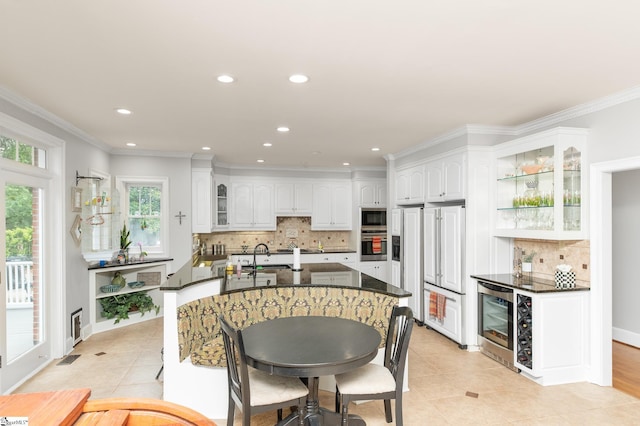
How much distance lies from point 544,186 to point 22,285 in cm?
523

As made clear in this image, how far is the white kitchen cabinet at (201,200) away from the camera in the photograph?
6414 mm

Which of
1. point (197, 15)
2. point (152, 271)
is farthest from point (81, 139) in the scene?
point (197, 15)

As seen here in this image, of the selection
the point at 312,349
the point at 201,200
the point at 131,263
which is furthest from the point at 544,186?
the point at 131,263

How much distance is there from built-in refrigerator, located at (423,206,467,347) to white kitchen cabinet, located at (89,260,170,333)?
156 inches

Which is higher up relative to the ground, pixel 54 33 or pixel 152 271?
pixel 54 33

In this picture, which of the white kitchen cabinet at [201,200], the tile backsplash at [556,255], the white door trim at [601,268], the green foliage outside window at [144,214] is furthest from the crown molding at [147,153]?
the white door trim at [601,268]

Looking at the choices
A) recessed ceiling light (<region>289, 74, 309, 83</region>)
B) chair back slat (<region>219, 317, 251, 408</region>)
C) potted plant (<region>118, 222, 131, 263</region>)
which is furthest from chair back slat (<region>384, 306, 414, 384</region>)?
potted plant (<region>118, 222, 131, 263</region>)

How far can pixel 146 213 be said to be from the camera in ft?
20.3

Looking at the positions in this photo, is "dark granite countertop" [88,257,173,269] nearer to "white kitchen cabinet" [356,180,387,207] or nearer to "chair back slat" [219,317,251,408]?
"chair back slat" [219,317,251,408]

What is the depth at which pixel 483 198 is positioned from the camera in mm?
4531

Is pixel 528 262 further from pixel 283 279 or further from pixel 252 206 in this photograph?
pixel 252 206

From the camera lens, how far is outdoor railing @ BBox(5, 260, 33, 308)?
137 inches

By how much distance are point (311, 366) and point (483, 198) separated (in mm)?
3276

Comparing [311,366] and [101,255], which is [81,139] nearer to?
[101,255]
